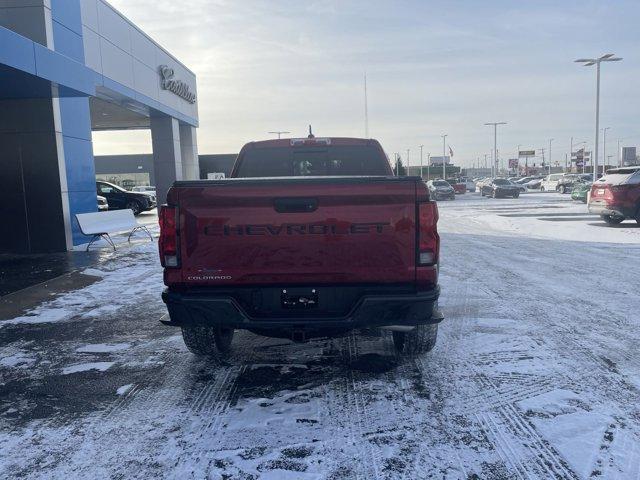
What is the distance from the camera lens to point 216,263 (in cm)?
391

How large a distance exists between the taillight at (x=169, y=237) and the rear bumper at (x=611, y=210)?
15432 millimetres

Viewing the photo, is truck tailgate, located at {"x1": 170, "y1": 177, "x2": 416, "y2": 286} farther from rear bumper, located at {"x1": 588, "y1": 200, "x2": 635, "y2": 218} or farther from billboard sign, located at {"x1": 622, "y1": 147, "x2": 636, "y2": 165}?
billboard sign, located at {"x1": 622, "y1": 147, "x2": 636, "y2": 165}

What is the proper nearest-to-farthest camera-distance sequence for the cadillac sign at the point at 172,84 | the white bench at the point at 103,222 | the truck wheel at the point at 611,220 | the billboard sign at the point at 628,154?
the white bench at the point at 103,222 → the truck wheel at the point at 611,220 → the cadillac sign at the point at 172,84 → the billboard sign at the point at 628,154

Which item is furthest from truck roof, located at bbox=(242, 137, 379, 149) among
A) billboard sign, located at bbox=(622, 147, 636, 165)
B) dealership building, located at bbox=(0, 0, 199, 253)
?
billboard sign, located at bbox=(622, 147, 636, 165)

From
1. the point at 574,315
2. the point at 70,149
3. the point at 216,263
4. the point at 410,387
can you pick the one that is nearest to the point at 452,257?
the point at 574,315

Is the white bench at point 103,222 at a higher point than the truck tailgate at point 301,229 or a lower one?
lower

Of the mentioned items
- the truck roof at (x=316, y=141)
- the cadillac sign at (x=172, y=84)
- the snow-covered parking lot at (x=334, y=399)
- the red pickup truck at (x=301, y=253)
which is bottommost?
the snow-covered parking lot at (x=334, y=399)

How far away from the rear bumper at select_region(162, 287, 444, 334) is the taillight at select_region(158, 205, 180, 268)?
27 cm

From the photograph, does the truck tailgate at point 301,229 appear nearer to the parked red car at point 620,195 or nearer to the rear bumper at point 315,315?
the rear bumper at point 315,315

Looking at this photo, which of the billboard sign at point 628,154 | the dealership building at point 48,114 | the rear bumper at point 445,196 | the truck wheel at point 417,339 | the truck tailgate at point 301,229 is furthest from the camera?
the billboard sign at point 628,154

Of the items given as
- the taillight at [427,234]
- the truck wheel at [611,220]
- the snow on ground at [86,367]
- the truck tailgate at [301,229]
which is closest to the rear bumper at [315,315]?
the truck tailgate at [301,229]

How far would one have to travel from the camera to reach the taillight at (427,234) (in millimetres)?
3814

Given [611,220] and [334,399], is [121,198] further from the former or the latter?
[334,399]

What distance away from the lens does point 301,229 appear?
3838mm
